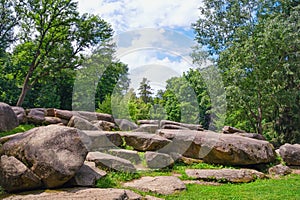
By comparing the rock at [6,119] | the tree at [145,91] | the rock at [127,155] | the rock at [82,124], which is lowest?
the rock at [127,155]

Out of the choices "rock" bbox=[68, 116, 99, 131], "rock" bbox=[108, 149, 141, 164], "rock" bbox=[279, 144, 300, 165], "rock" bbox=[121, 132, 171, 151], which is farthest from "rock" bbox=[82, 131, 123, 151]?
"rock" bbox=[279, 144, 300, 165]

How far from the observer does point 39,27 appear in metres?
23.4

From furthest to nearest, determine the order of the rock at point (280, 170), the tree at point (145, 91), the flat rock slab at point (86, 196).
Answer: the tree at point (145, 91) → the rock at point (280, 170) → the flat rock slab at point (86, 196)

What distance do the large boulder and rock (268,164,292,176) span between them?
0.61m

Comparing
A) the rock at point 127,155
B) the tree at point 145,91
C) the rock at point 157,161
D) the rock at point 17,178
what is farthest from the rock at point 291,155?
the tree at point 145,91

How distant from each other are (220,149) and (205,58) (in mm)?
15423

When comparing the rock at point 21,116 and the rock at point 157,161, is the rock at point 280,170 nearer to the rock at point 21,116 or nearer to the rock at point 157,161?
the rock at point 157,161

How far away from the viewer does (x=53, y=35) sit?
78.3ft

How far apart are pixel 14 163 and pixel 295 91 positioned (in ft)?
58.3

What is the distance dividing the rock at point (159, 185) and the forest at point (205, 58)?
11652 millimetres

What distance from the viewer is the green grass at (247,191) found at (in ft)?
23.6

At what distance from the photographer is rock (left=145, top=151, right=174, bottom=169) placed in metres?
10.2

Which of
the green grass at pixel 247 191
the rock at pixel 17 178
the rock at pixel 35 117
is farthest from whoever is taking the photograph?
the rock at pixel 35 117

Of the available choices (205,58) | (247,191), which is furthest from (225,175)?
(205,58)
